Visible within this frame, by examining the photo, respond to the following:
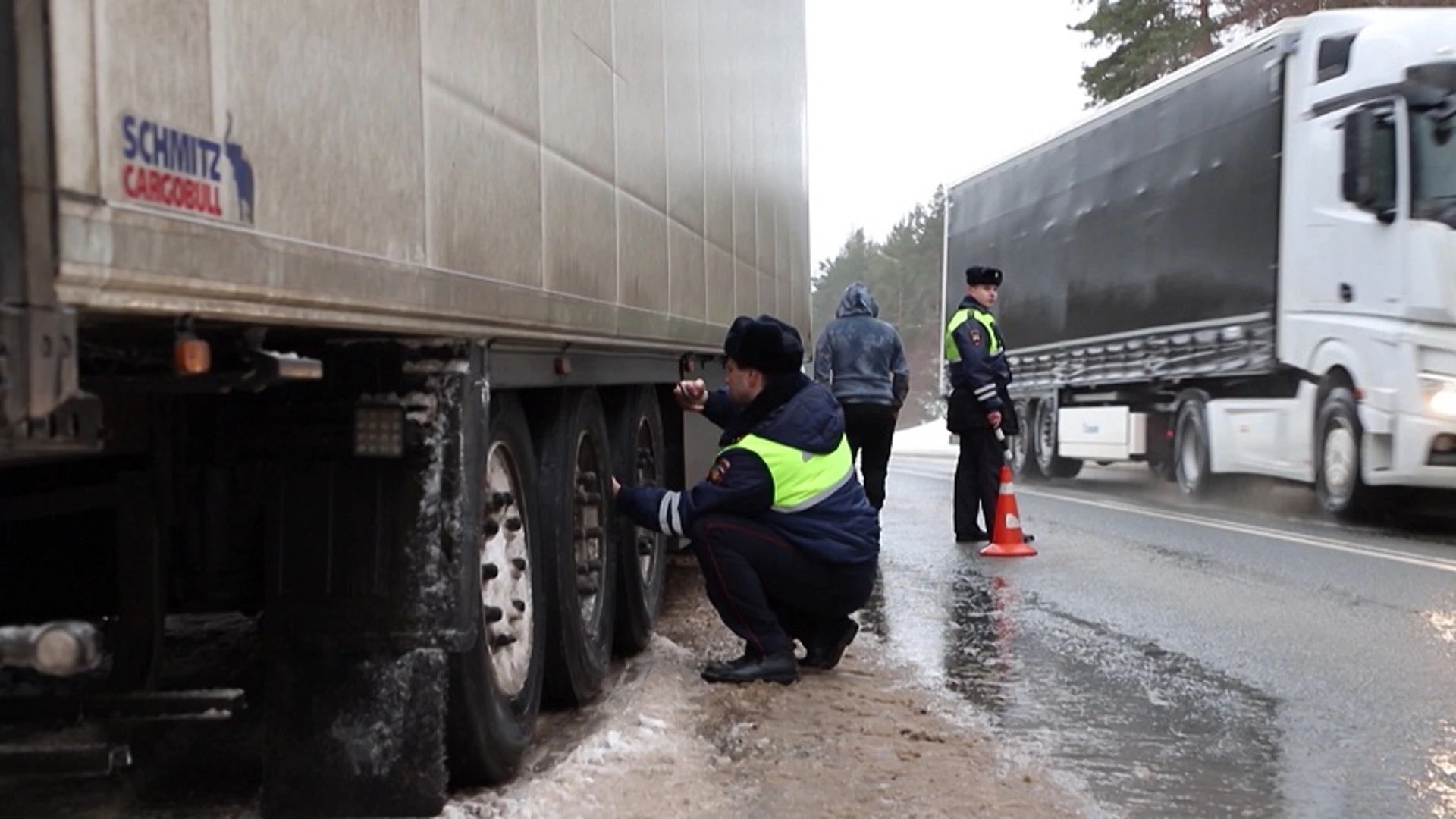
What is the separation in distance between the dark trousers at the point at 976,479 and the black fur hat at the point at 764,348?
5.27 metres

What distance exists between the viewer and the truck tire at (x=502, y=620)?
4.21 meters

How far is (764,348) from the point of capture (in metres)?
6.39

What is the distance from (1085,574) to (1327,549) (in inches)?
90.6

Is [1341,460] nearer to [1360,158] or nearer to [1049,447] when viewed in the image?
[1360,158]

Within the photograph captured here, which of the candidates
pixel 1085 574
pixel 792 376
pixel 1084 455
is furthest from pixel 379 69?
pixel 1084 455

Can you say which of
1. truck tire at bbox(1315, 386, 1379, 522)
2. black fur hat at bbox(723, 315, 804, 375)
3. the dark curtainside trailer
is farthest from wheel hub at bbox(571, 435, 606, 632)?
the dark curtainside trailer

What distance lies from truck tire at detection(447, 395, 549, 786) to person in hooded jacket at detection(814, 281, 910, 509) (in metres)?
5.92

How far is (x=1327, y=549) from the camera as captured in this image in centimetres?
1149

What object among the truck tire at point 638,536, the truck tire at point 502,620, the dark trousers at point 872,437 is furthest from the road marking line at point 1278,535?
the truck tire at point 502,620

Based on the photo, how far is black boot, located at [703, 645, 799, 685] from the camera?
6316 millimetres

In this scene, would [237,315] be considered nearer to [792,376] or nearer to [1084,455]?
[792,376]

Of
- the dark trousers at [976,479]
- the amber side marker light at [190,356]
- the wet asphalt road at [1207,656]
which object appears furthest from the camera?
the dark trousers at [976,479]

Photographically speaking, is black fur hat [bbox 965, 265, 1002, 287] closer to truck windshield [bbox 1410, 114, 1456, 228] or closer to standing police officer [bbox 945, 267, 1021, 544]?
standing police officer [bbox 945, 267, 1021, 544]

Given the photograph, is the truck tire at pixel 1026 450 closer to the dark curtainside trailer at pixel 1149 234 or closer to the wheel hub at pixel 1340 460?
the dark curtainside trailer at pixel 1149 234
